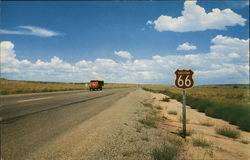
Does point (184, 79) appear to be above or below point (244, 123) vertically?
above

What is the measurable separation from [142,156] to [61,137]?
8.40ft

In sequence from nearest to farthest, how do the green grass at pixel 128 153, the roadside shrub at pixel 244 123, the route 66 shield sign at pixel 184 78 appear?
the green grass at pixel 128 153 < the route 66 shield sign at pixel 184 78 < the roadside shrub at pixel 244 123

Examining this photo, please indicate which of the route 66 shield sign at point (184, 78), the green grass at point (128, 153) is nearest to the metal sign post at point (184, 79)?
the route 66 shield sign at point (184, 78)

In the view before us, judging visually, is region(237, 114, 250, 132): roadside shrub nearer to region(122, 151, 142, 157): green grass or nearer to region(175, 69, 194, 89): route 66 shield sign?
region(175, 69, 194, 89): route 66 shield sign

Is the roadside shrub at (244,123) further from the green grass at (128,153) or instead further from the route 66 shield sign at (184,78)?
the green grass at (128,153)

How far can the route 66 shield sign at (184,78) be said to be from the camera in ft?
18.7

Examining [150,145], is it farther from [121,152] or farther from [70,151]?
[70,151]

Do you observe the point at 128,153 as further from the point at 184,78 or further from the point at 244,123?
the point at 244,123

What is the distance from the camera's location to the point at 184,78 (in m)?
5.75

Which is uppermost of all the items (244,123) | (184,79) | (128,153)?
(184,79)

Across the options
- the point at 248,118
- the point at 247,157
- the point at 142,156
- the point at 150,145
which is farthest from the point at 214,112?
the point at 142,156

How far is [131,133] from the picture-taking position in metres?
5.77

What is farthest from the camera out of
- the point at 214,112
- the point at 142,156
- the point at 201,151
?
the point at 214,112

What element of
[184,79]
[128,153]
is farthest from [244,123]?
[128,153]
